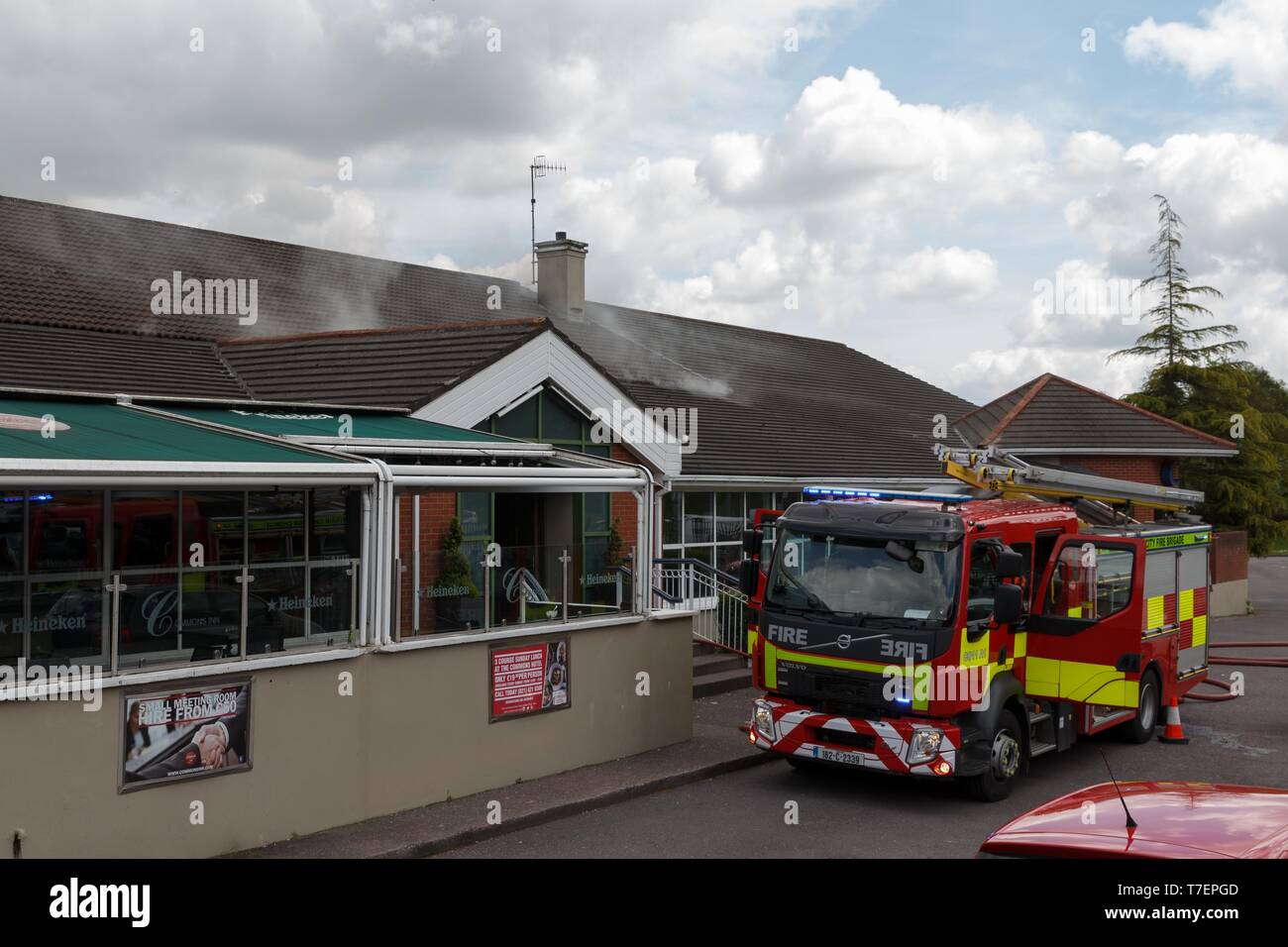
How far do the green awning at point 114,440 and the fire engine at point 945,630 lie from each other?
4216mm

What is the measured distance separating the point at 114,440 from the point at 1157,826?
7.50m

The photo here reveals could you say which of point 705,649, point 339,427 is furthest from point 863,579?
point 705,649

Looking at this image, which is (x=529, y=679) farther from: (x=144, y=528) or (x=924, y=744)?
(x=144, y=528)

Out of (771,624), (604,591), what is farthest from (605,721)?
(771,624)

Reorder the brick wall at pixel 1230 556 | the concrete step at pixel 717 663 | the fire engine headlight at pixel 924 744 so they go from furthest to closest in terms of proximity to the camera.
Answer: the brick wall at pixel 1230 556 → the concrete step at pixel 717 663 → the fire engine headlight at pixel 924 744

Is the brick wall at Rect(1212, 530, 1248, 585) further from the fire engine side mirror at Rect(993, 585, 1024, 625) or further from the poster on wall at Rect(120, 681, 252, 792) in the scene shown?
the poster on wall at Rect(120, 681, 252, 792)

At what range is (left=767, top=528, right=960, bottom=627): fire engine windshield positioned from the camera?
33.6 feet

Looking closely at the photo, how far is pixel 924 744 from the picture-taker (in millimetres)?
10008

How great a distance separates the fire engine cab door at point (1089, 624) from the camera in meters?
11.5

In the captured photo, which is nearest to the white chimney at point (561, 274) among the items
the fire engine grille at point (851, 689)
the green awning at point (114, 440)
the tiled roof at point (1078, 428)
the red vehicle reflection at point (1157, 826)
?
the tiled roof at point (1078, 428)

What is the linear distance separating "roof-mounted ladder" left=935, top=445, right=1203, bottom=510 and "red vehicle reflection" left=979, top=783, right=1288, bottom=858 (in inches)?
315

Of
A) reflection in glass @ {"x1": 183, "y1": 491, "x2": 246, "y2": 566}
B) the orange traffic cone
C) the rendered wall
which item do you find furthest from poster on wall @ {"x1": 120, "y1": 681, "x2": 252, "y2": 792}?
the orange traffic cone

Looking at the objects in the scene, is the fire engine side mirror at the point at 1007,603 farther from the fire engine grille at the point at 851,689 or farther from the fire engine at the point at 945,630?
the fire engine grille at the point at 851,689

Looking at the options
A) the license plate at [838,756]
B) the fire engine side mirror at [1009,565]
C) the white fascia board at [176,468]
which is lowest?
the license plate at [838,756]
